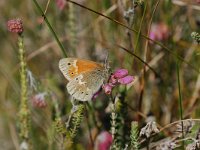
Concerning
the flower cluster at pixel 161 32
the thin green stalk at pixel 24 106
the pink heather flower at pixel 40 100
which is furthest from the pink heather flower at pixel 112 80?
the flower cluster at pixel 161 32

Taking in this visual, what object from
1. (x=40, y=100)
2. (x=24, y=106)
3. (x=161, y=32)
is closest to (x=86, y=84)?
(x=24, y=106)

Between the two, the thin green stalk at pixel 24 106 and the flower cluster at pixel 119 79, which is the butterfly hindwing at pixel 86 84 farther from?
the thin green stalk at pixel 24 106

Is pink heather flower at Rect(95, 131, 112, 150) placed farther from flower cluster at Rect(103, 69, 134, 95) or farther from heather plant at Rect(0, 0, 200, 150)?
flower cluster at Rect(103, 69, 134, 95)

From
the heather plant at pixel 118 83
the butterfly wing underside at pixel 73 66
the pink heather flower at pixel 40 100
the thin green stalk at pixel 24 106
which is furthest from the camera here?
the pink heather flower at pixel 40 100

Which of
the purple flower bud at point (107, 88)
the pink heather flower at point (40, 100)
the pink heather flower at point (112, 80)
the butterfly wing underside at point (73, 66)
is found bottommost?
the pink heather flower at point (40, 100)

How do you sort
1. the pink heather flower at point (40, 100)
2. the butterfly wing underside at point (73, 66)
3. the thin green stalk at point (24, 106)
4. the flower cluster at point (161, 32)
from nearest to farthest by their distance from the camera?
the butterfly wing underside at point (73, 66) < the thin green stalk at point (24, 106) < the pink heather flower at point (40, 100) < the flower cluster at point (161, 32)

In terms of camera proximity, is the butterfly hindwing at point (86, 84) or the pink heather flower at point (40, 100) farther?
the pink heather flower at point (40, 100)

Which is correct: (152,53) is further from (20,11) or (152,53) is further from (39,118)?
(20,11)

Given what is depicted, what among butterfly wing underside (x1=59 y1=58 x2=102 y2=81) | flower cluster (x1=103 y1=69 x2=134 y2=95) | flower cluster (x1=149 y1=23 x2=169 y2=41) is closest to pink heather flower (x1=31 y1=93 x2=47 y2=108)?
butterfly wing underside (x1=59 y1=58 x2=102 y2=81)
